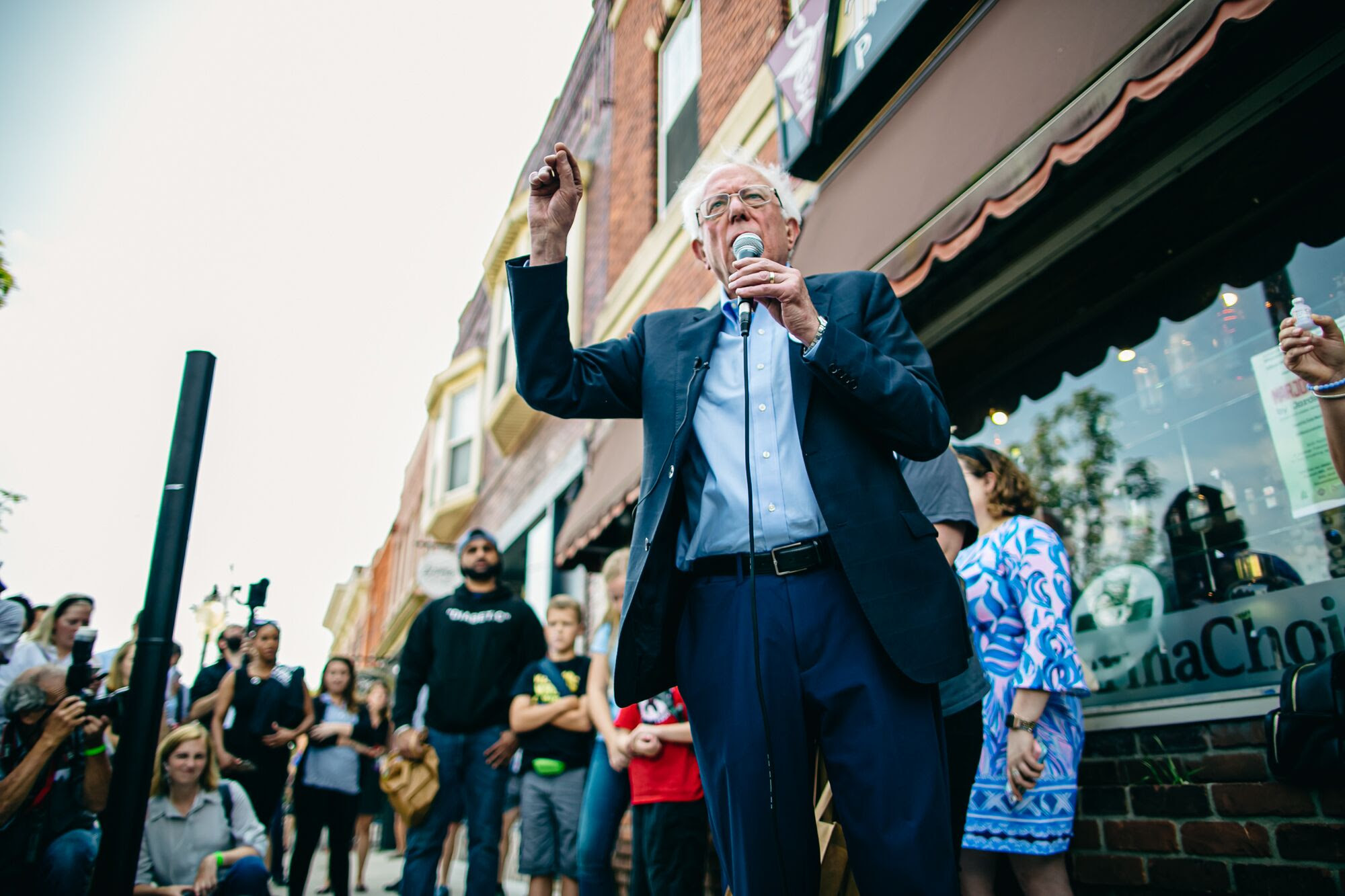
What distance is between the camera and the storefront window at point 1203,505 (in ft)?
10.0

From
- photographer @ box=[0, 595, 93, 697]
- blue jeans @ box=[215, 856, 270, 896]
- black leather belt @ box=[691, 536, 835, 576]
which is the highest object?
photographer @ box=[0, 595, 93, 697]

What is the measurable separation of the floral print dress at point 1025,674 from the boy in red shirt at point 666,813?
1.23 metres

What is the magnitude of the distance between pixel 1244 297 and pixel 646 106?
24.3 ft

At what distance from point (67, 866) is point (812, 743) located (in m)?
3.82

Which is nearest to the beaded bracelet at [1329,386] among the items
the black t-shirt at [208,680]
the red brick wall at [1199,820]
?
the red brick wall at [1199,820]

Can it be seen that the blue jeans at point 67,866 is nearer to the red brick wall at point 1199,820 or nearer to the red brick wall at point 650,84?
the red brick wall at point 1199,820

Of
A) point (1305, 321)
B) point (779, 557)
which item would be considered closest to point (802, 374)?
point (779, 557)

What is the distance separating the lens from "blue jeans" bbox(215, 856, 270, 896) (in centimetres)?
440

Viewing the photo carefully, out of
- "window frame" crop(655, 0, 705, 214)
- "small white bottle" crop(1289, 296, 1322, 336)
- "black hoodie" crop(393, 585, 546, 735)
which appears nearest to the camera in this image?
"small white bottle" crop(1289, 296, 1322, 336)

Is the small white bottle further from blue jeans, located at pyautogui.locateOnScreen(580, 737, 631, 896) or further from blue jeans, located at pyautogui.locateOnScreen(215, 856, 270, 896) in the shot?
blue jeans, located at pyautogui.locateOnScreen(215, 856, 270, 896)

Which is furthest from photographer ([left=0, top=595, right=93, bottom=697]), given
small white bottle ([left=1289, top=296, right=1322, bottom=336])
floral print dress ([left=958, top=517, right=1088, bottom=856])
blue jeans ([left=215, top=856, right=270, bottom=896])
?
small white bottle ([left=1289, top=296, right=1322, bottom=336])

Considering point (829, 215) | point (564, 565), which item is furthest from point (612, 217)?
point (829, 215)

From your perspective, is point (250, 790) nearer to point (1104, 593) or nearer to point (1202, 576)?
point (1104, 593)

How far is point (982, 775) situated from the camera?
10.0ft
